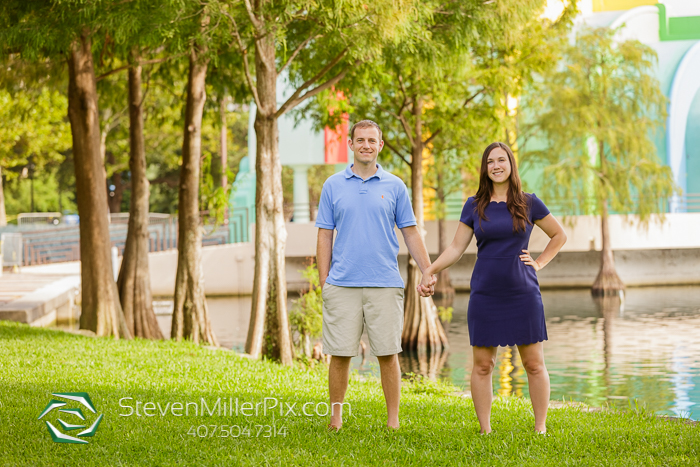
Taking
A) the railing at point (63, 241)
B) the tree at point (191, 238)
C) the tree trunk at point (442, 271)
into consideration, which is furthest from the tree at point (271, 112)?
the railing at point (63, 241)

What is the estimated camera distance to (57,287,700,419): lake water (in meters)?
10.6

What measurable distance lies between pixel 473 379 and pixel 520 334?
431 mm

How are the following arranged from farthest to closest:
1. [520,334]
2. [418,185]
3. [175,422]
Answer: [418,185], [175,422], [520,334]

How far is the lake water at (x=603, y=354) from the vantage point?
1062 centimetres

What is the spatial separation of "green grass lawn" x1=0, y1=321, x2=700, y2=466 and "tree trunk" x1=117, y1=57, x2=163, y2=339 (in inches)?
231

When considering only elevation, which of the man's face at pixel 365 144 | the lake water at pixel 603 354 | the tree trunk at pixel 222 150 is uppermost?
the tree trunk at pixel 222 150

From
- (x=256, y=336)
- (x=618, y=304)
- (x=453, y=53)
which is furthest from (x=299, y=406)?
(x=618, y=304)

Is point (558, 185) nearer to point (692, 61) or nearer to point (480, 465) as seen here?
point (692, 61)

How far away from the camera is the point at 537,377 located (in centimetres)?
472

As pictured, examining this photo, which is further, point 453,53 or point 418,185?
point 418,185

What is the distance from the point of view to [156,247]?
30.0m

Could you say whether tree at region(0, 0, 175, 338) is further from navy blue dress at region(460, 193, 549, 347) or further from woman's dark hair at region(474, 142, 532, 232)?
navy blue dress at region(460, 193, 549, 347)

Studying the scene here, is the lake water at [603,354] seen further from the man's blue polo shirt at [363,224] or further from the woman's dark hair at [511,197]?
the man's blue polo shirt at [363,224]

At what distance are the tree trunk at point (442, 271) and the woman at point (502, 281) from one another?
20.1m
